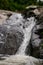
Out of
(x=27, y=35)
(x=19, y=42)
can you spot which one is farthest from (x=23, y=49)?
→ (x=27, y=35)

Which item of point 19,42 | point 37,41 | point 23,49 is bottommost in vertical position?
point 23,49

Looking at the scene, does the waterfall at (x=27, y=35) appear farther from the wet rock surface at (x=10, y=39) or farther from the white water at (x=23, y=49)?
the wet rock surface at (x=10, y=39)

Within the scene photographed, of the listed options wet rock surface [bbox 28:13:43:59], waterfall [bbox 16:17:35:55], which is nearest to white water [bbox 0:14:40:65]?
waterfall [bbox 16:17:35:55]

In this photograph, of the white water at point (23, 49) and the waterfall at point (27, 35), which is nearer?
the white water at point (23, 49)

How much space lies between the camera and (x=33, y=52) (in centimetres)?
1203

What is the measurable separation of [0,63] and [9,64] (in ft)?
1.21

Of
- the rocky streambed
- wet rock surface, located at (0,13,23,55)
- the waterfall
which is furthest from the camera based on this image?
the waterfall

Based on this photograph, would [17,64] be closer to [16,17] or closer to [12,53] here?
[12,53]

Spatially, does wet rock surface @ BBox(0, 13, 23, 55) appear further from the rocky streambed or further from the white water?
the white water

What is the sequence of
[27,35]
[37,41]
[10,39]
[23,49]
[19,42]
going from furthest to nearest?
[27,35] < [19,42] < [23,49] < [10,39] < [37,41]

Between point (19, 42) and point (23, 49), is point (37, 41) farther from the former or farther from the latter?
point (19, 42)

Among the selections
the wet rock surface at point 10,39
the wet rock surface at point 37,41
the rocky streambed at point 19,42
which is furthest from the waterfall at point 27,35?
the wet rock surface at point 37,41

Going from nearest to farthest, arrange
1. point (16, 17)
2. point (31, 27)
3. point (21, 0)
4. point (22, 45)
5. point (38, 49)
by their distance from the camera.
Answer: point (38, 49) → point (22, 45) → point (31, 27) → point (16, 17) → point (21, 0)

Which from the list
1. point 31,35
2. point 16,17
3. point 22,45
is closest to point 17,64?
point 22,45
